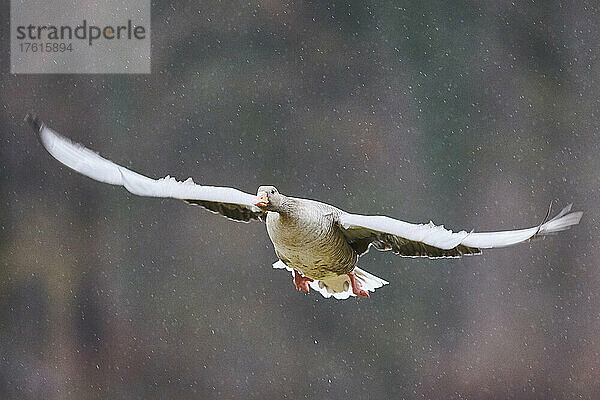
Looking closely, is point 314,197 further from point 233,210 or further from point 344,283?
point 233,210

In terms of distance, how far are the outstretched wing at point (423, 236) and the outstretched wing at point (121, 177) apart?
192 millimetres

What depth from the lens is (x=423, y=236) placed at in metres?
1.32

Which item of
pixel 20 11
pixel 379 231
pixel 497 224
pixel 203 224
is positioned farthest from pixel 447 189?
pixel 20 11

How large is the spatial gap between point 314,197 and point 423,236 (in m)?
0.81

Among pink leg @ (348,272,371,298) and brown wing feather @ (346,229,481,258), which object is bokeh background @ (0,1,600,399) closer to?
pink leg @ (348,272,371,298)

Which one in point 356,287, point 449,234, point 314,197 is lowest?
point 356,287

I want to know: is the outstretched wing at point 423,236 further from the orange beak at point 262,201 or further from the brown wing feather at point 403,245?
the orange beak at point 262,201

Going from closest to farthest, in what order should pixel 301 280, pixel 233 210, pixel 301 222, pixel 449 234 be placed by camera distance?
1. pixel 449 234
2. pixel 301 222
3. pixel 233 210
4. pixel 301 280

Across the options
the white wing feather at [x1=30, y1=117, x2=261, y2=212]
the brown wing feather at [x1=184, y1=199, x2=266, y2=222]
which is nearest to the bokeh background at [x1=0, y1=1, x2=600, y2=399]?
the brown wing feather at [x1=184, y1=199, x2=266, y2=222]

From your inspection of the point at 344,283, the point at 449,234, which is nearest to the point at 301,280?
the point at 344,283

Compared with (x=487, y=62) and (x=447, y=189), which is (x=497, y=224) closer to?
(x=447, y=189)

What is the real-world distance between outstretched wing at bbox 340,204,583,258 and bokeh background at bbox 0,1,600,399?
0.56 m

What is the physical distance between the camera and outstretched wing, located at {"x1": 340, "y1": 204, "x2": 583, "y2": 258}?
1300 millimetres

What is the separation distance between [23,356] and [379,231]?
121 cm
